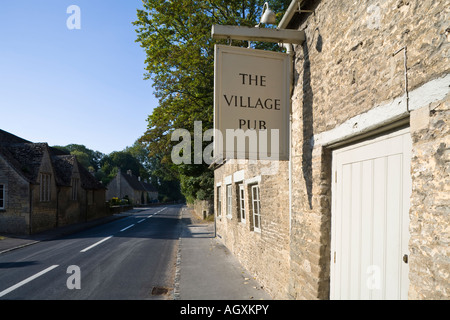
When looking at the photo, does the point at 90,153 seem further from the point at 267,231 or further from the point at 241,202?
Result: the point at 267,231

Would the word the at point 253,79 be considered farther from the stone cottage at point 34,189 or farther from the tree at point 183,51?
the stone cottage at point 34,189

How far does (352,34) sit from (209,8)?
42.6 ft

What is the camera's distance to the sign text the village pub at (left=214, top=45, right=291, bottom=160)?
15.0ft

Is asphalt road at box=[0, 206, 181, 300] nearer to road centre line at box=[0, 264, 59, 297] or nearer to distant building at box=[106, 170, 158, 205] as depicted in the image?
road centre line at box=[0, 264, 59, 297]

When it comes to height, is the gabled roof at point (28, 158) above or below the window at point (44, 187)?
above

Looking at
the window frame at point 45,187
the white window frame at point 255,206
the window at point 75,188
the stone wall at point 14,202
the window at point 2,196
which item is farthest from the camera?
the window at point 75,188

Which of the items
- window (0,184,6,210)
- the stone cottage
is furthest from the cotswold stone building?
window (0,184,6,210)

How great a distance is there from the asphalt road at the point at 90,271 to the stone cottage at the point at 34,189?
6408mm

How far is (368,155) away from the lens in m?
3.48

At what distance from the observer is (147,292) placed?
6.90 m

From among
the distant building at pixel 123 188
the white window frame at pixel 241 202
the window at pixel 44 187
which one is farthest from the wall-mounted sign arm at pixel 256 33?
the distant building at pixel 123 188

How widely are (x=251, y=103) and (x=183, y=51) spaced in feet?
33.6

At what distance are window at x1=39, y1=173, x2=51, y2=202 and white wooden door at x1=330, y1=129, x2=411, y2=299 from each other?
2161 centimetres

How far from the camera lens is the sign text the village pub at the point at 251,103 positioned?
4570 millimetres
